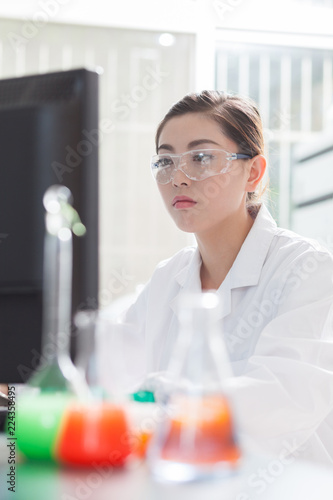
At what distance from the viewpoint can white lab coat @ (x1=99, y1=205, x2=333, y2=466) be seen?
1.50 metres

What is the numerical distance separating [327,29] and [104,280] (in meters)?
2.03

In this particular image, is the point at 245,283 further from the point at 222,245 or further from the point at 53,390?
the point at 53,390

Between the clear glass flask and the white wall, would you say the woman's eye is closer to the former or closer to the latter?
the clear glass flask

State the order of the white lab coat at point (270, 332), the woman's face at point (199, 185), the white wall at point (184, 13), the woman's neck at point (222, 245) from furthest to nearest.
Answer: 1. the white wall at point (184, 13)
2. the woman's neck at point (222, 245)
3. the woman's face at point (199, 185)
4. the white lab coat at point (270, 332)

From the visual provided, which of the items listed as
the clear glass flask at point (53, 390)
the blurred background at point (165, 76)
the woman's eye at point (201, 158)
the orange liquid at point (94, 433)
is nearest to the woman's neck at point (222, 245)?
the woman's eye at point (201, 158)

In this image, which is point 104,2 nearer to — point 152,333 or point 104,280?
point 104,280

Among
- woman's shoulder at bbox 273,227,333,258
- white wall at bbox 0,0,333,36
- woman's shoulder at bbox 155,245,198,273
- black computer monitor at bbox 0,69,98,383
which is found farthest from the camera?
white wall at bbox 0,0,333,36

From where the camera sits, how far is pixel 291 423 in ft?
5.07

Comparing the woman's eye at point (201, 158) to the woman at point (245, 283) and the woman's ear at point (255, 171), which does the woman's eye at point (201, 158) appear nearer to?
the woman at point (245, 283)

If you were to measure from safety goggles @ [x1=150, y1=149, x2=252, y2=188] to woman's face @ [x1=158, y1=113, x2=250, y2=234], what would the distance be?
17 millimetres

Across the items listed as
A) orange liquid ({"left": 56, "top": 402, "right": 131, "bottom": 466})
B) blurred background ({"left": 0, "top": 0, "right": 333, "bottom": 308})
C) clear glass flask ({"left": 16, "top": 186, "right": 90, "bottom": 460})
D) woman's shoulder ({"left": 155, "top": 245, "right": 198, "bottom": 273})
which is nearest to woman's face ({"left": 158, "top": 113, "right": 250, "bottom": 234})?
woman's shoulder ({"left": 155, "top": 245, "right": 198, "bottom": 273})

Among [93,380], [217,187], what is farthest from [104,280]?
[93,380]

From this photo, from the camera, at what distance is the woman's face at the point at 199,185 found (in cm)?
193

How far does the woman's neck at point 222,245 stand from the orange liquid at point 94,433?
4.42 feet
